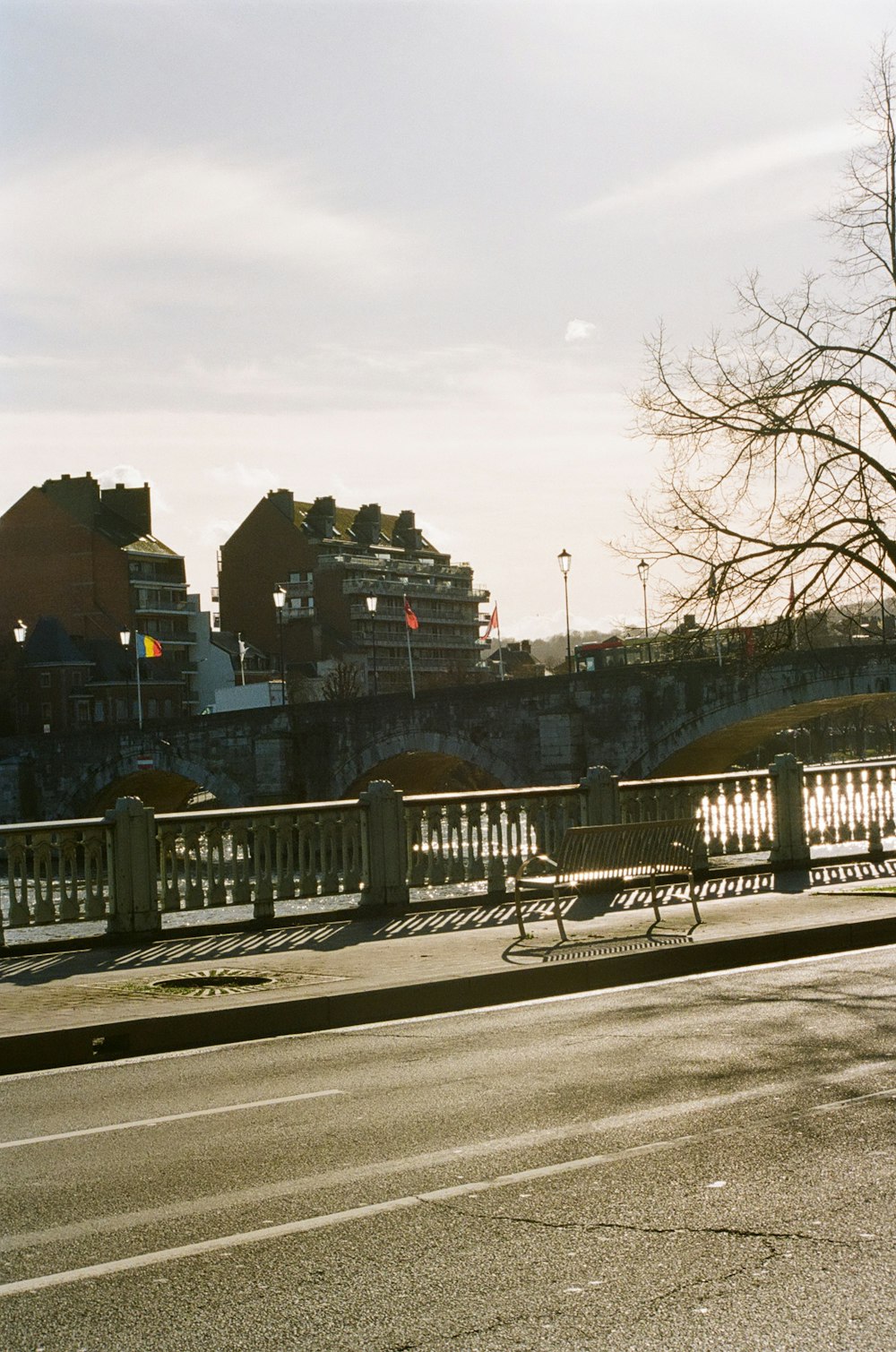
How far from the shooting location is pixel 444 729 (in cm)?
6097

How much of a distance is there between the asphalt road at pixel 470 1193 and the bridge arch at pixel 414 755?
5011 centimetres

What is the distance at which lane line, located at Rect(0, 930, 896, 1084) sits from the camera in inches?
356

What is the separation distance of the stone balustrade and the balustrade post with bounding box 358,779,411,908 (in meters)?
0.01

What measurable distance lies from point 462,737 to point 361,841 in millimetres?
44658

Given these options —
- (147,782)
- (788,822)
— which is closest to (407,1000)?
(788,822)

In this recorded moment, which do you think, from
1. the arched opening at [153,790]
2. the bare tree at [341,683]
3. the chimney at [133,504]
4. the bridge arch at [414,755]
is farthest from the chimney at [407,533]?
the bridge arch at [414,755]

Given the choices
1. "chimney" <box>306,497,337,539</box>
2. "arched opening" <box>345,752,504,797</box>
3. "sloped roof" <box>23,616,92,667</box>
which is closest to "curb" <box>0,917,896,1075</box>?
"arched opening" <box>345,752,504,797</box>

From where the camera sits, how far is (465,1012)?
1045 cm

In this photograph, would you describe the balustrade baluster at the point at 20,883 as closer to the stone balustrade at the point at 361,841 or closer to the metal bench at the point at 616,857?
the stone balustrade at the point at 361,841

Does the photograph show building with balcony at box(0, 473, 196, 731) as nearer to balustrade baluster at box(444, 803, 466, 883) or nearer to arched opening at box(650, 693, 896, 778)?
arched opening at box(650, 693, 896, 778)

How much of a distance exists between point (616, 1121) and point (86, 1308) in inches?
106

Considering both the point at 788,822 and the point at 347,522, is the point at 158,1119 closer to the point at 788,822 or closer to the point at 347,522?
the point at 788,822

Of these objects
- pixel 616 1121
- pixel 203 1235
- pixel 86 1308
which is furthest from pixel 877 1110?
pixel 86 1308

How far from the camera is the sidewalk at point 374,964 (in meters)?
9.75
